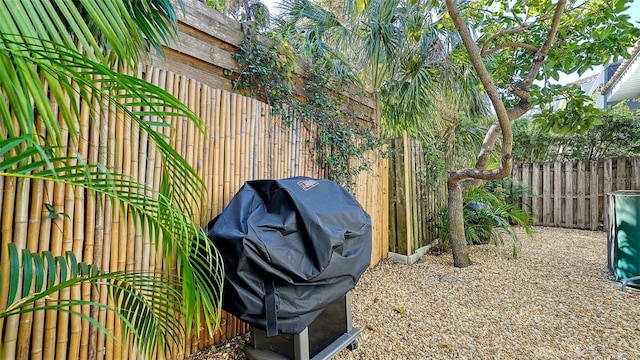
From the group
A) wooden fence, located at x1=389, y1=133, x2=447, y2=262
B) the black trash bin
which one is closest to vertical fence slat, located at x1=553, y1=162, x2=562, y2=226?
wooden fence, located at x1=389, y1=133, x2=447, y2=262

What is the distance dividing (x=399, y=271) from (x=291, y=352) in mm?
2107

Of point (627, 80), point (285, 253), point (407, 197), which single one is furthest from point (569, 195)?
point (285, 253)

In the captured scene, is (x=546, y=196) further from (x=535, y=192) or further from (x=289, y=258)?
(x=289, y=258)

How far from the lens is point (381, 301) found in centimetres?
250

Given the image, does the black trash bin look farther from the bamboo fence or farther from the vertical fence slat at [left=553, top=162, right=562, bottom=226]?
the vertical fence slat at [left=553, top=162, right=562, bottom=226]

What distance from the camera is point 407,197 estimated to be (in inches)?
142

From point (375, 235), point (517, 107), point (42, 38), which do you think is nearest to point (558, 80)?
point (517, 107)

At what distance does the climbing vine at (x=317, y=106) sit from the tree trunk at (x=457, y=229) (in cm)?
116

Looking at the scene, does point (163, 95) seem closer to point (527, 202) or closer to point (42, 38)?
point (42, 38)

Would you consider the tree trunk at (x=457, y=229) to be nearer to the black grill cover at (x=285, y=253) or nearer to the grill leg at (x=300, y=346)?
the black grill cover at (x=285, y=253)

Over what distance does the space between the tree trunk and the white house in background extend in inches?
194

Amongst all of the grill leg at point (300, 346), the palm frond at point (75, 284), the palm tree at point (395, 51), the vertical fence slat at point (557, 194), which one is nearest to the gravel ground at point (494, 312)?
the grill leg at point (300, 346)

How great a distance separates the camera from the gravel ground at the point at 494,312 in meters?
1.79

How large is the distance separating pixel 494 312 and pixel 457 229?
1.30 m
